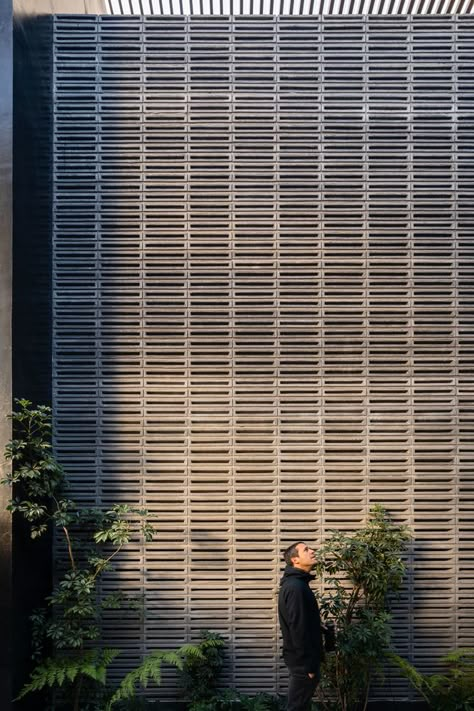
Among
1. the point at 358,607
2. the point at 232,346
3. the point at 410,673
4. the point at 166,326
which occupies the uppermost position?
the point at 166,326

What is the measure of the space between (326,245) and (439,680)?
391 centimetres

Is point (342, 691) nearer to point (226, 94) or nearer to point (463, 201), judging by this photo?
point (463, 201)

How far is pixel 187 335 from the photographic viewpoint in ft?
20.6

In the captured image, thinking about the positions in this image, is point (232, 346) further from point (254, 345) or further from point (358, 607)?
point (358, 607)

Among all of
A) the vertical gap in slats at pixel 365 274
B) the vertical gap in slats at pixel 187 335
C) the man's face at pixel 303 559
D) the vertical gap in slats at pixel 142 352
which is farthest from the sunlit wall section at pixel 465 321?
the vertical gap in slats at pixel 142 352

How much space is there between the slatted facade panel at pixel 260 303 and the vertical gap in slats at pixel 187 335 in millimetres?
20

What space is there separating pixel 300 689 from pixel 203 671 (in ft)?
3.83

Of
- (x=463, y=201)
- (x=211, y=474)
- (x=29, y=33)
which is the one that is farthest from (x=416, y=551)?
(x=29, y=33)

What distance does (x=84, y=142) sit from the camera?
6.36 metres

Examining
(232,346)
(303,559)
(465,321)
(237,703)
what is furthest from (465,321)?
(237,703)

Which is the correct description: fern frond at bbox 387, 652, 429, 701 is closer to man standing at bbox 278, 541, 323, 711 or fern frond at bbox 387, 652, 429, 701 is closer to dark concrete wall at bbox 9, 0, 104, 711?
man standing at bbox 278, 541, 323, 711

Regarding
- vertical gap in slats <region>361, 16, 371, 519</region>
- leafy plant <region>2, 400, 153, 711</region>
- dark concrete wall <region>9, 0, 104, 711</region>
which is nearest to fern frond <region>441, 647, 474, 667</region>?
vertical gap in slats <region>361, 16, 371, 519</region>

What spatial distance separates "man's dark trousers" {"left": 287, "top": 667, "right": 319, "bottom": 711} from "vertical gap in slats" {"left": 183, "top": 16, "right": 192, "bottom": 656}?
1369 millimetres

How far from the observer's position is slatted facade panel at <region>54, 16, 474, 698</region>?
6129 millimetres
